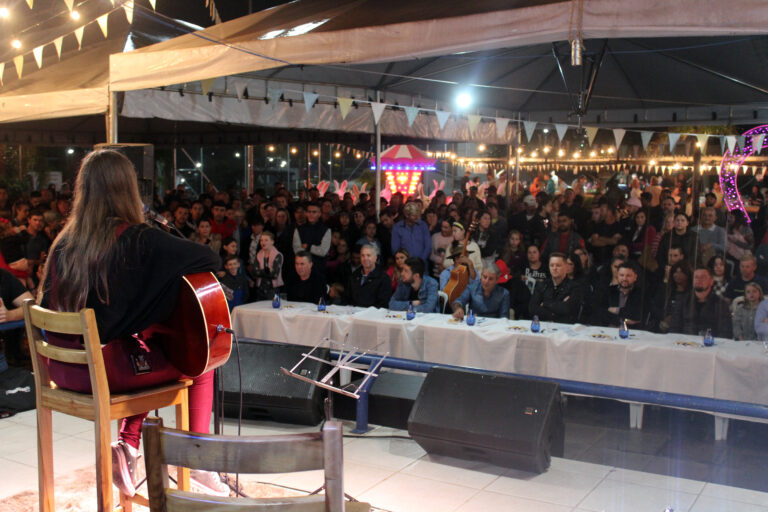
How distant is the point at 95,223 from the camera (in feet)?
9.02

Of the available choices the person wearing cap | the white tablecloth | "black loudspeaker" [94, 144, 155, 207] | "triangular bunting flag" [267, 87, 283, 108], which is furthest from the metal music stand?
"triangular bunting flag" [267, 87, 283, 108]

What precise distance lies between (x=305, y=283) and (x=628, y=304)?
2.92 m

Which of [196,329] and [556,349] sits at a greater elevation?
[196,329]

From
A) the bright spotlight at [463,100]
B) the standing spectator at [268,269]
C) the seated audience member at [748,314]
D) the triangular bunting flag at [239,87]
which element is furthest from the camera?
the bright spotlight at [463,100]

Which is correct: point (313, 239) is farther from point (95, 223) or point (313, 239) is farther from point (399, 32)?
point (95, 223)

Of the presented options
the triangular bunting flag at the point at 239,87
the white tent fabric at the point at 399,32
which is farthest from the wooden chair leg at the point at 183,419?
the triangular bunting flag at the point at 239,87

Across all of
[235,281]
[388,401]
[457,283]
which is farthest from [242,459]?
[235,281]

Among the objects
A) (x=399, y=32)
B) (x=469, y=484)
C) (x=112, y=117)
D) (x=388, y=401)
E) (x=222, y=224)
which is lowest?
(x=469, y=484)

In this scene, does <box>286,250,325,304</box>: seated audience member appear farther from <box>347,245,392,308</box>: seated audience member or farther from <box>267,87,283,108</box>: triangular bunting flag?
<box>267,87,283,108</box>: triangular bunting flag

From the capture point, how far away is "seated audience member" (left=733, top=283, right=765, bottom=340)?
5.35 metres

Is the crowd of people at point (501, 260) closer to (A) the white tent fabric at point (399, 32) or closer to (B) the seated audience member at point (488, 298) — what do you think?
(B) the seated audience member at point (488, 298)

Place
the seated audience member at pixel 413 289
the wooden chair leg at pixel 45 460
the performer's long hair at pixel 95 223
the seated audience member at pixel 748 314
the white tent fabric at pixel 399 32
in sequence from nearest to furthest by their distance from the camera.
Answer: the performer's long hair at pixel 95 223 → the wooden chair leg at pixel 45 460 → the white tent fabric at pixel 399 32 → the seated audience member at pixel 748 314 → the seated audience member at pixel 413 289

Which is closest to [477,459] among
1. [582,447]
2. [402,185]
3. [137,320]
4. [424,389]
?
[424,389]

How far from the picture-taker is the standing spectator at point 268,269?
23.4 feet
